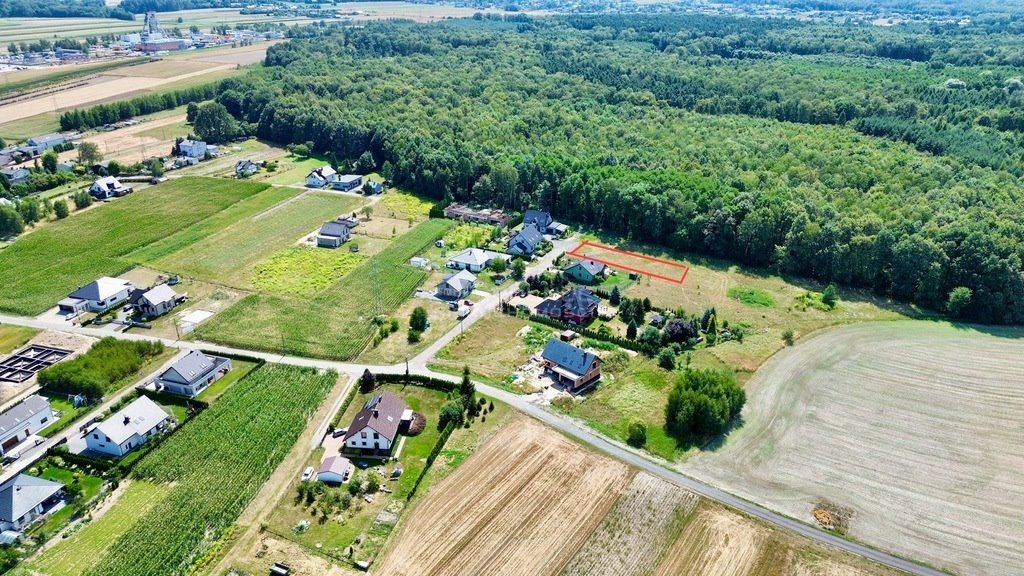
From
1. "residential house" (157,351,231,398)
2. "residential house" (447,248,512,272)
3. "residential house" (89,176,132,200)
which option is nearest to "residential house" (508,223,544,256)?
"residential house" (447,248,512,272)

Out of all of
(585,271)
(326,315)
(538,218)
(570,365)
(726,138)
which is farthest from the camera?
(726,138)

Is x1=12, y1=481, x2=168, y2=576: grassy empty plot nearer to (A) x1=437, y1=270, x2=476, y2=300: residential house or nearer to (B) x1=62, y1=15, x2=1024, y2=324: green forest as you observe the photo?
(A) x1=437, y1=270, x2=476, y2=300: residential house

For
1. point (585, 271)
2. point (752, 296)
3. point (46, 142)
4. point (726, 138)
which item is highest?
point (726, 138)

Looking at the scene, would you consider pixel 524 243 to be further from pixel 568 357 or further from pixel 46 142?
pixel 46 142

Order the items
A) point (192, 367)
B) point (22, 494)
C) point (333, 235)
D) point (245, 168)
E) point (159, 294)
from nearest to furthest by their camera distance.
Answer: point (22, 494)
point (192, 367)
point (159, 294)
point (333, 235)
point (245, 168)

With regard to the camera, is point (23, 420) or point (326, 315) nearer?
point (23, 420)

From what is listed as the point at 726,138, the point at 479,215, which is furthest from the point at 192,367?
the point at 726,138
